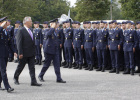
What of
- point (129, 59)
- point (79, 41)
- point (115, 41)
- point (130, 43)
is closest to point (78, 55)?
point (79, 41)

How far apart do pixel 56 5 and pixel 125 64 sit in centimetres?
5471

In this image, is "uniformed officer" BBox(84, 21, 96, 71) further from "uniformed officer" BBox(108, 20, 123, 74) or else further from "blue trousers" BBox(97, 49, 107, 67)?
"uniformed officer" BBox(108, 20, 123, 74)

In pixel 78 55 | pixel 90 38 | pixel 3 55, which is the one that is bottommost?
pixel 78 55

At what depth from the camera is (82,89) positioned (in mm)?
8570

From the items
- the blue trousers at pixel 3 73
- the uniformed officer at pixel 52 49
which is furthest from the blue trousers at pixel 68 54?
Result: the blue trousers at pixel 3 73

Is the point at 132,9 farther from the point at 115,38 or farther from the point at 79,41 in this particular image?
the point at 115,38

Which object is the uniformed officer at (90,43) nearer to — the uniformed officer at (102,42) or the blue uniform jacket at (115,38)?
the uniformed officer at (102,42)

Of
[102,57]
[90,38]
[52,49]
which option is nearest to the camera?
[52,49]

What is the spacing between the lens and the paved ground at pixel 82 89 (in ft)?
25.1

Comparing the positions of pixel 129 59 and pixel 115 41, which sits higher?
pixel 115 41

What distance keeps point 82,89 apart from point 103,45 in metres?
4.13

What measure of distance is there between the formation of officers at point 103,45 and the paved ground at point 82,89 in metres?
1.14

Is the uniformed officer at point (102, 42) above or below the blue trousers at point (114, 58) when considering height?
above

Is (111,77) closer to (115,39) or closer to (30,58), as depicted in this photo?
(115,39)
